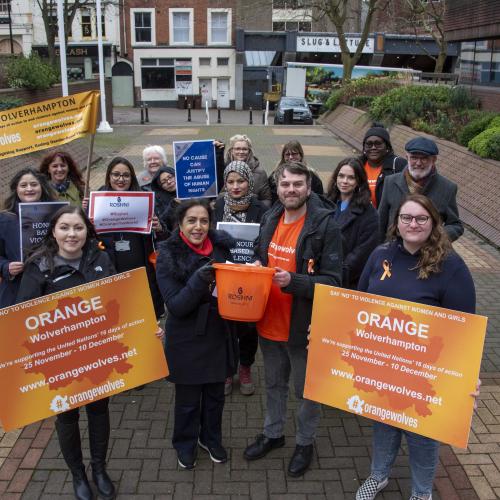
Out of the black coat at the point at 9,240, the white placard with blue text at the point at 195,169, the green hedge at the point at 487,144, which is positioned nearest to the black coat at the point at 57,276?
the black coat at the point at 9,240

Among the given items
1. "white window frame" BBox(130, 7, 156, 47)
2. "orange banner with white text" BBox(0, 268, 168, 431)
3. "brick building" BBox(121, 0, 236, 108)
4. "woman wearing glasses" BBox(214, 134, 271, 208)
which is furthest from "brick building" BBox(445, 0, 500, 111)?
"white window frame" BBox(130, 7, 156, 47)

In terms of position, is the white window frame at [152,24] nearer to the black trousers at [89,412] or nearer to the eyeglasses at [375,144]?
the eyeglasses at [375,144]

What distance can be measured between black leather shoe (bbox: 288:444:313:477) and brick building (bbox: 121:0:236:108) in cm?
4168

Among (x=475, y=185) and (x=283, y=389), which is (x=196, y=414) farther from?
(x=475, y=185)

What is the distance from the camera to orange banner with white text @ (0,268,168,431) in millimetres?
3107

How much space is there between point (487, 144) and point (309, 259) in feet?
29.9

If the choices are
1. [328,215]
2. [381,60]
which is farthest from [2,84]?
[381,60]

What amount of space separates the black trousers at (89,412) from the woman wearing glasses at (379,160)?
3.13 meters

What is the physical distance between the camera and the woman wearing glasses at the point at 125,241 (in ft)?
15.5

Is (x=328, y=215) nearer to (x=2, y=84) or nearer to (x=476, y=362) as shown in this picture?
(x=476, y=362)

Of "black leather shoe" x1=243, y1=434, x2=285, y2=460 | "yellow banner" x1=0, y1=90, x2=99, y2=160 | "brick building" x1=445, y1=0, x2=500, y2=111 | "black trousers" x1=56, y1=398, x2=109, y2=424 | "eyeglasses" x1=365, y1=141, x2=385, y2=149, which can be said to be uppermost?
"brick building" x1=445, y1=0, x2=500, y2=111

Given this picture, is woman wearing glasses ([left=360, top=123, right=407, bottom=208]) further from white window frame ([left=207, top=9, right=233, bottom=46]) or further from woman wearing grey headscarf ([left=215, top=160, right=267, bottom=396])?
white window frame ([left=207, top=9, right=233, bottom=46])

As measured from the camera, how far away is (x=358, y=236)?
445 cm

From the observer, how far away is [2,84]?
56.9 ft
